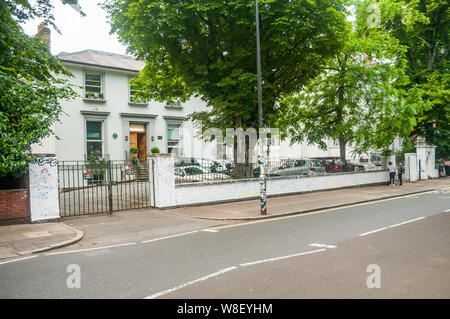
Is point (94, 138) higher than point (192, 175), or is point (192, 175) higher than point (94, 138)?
point (94, 138)

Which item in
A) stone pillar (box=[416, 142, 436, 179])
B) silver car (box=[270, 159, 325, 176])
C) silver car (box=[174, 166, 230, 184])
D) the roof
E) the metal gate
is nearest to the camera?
the metal gate

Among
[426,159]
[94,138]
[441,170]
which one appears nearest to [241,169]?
[94,138]

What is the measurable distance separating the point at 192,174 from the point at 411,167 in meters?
20.6

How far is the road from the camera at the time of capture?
4.74 meters

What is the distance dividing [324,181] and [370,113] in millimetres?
5998

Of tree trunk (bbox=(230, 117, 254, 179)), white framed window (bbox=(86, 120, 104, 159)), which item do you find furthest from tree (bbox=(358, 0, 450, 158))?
white framed window (bbox=(86, 120, 104, 159))

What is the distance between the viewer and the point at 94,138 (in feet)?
79.0

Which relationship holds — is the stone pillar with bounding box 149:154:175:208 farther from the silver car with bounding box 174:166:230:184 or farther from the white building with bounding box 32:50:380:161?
the white building with bounding box 32:50:380:161

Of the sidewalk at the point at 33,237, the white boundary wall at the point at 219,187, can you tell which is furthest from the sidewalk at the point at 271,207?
the sidewalk at the point at 33,237

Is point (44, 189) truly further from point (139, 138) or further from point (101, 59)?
point (101, 59)

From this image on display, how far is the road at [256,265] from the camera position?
474 centimetres

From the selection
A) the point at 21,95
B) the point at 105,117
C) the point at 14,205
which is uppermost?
the point at 105,117

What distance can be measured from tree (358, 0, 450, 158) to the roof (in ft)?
63.2

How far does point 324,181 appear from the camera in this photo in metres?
20.1
